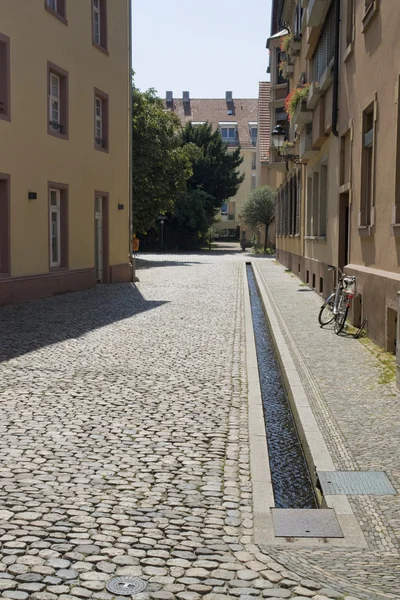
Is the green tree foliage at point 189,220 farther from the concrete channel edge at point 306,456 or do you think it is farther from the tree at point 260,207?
the concrete channel edge at point 306,456

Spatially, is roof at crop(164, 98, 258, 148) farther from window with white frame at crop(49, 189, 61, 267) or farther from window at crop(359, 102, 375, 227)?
window at crop(359, 102, 375, 227)

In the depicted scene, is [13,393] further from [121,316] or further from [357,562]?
[121,316]

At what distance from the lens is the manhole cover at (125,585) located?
333cm

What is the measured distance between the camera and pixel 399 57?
9.59 m

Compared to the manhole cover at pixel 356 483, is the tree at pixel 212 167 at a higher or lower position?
higher

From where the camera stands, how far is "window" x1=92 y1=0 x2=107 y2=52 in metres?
23.5

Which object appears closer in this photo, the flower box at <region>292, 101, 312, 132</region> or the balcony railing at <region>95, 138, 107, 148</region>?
the flower box at <region>292, 101, 312, 132</region>

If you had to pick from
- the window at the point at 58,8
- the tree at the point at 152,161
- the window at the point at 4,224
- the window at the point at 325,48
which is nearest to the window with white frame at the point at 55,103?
the window at the point at 58,8

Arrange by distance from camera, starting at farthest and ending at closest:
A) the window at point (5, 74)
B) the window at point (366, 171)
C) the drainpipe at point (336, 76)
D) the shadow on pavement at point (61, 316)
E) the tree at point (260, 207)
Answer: the tree at point (260, 207)
the window at point (5, 74)
the drainpipe at point (336, 76)
the window at point (366, 171)
the shadow on pavement at point (61, 316)

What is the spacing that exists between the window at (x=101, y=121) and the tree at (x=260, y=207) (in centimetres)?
3631

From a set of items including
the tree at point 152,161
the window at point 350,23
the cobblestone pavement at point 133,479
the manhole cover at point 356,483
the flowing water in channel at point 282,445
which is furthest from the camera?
the tree at point 152,161

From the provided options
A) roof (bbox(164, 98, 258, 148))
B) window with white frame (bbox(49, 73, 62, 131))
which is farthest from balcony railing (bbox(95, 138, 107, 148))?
roof (bbox(164, 98, 258, 148))

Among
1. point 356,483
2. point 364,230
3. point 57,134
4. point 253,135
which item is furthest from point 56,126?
point 253,135

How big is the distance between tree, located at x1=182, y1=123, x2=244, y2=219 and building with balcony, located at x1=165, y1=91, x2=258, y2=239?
21130 millimetres
